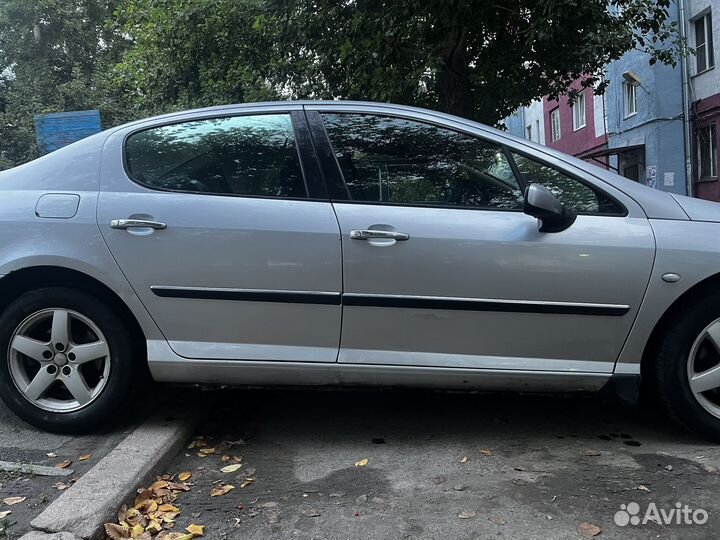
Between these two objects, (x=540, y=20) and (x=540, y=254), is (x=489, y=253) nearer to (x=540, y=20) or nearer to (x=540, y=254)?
(x=540, y=254)

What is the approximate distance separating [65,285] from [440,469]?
79.9 inches

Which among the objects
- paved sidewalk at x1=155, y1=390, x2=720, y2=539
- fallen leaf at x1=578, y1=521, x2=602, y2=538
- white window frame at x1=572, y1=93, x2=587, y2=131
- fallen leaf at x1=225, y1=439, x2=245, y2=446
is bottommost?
fallen leaf at x1=578, y1=521, x2=602, y2=538

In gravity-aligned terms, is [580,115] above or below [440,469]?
above

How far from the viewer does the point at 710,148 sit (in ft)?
51.1

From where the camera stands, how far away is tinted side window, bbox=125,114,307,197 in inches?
120

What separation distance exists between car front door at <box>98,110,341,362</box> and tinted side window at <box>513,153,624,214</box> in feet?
3.26

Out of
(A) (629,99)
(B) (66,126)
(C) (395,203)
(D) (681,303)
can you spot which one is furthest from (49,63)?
(D) (681,303)

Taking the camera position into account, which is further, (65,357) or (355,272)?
(65,357)

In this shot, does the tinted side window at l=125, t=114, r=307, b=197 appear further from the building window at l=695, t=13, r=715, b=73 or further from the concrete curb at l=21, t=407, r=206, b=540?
the building window at l=695, t=13, r=715, b=73

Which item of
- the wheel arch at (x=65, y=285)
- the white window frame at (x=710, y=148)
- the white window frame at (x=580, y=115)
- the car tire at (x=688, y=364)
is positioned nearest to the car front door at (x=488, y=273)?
the car tire at (x=688, y=364)

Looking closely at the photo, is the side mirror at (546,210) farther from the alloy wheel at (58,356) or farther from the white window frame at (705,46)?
the white window frame at (705,46)

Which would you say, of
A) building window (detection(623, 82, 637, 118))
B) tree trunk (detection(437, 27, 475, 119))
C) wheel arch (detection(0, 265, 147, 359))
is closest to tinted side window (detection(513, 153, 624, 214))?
wheel arch (detection(0, 265, 147, 359))

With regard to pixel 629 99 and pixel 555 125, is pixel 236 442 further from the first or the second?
pixel 555 125

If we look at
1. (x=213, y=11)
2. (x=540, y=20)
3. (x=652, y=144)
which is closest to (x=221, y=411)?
(x=540, y=20)
